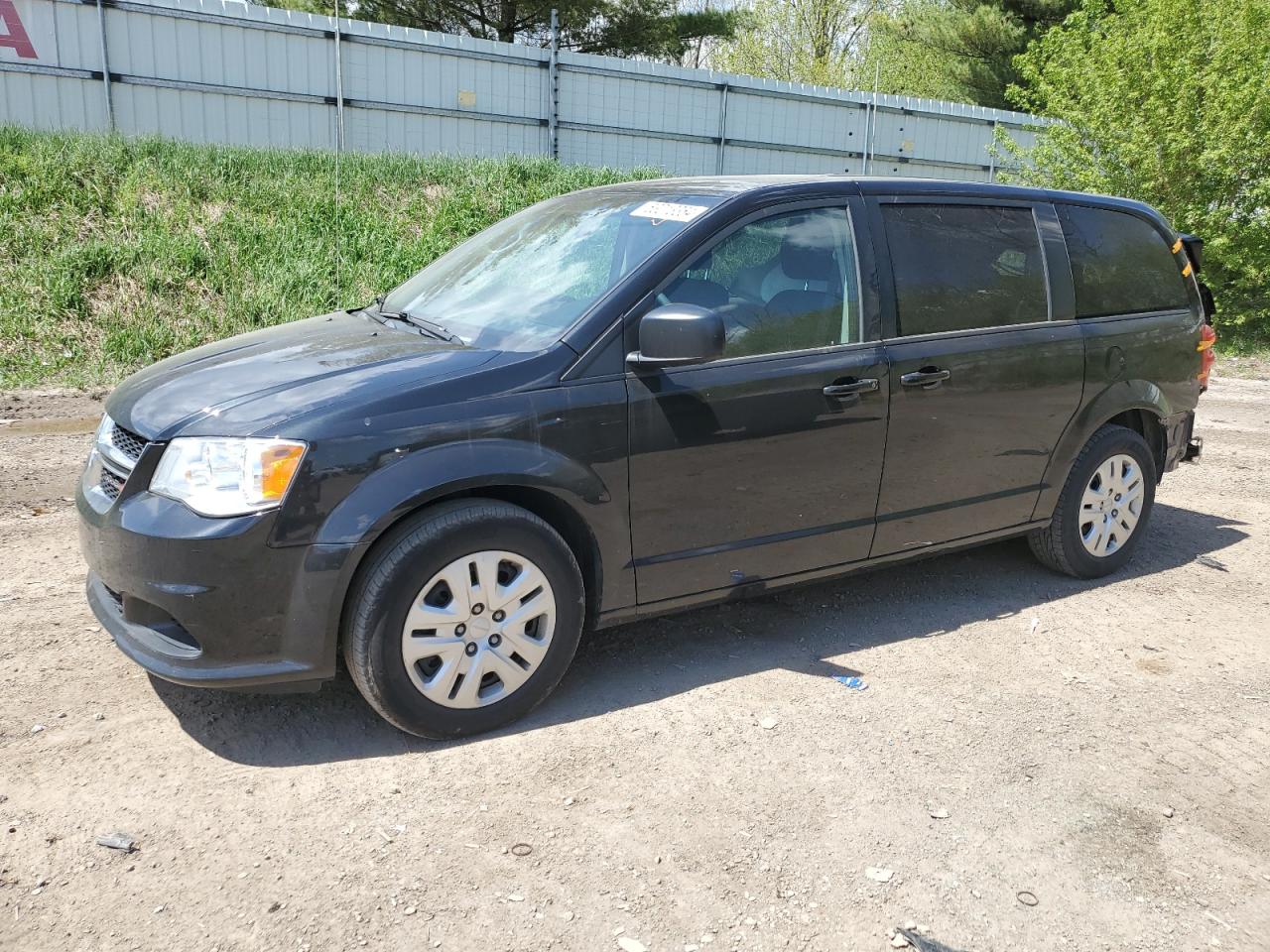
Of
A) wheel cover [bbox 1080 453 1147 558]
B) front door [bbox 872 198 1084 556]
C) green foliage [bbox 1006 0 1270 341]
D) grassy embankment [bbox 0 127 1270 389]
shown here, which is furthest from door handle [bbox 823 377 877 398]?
green foliage [bbox 1006 0 1270 341]

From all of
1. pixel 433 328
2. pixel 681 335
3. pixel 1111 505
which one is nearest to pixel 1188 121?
pixel 1111 505

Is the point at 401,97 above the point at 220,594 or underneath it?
above

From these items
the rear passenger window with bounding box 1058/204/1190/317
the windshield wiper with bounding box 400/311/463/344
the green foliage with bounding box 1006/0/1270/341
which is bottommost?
the windshield wiper with bounding box 400/311/463/344

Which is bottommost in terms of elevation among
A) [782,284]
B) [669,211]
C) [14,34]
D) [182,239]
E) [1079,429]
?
[1079,429]

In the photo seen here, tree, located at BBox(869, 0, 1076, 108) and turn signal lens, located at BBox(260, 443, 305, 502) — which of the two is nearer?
turn signal lens, located at BBox(260, 443, 305, 502)

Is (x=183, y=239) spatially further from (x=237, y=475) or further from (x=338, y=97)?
(x=237, y=475)

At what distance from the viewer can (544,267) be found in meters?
4.09

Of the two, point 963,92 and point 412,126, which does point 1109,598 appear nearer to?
point 412,126

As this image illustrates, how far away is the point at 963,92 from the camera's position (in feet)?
89.8

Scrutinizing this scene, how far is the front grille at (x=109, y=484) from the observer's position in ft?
10.9

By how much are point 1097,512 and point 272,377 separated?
389 centimetres

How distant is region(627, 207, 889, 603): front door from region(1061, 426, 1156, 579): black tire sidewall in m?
1.36

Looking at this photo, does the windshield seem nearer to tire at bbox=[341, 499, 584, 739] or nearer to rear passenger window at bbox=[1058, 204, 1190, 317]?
tire at bbox=[341, 499, 584, 739]

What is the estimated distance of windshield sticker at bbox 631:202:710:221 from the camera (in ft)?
12.8
